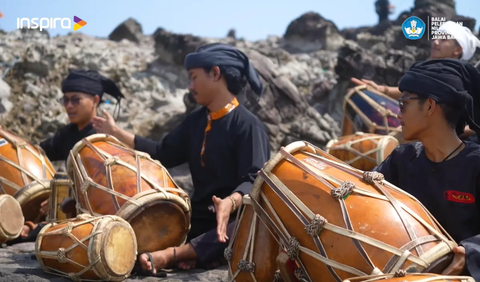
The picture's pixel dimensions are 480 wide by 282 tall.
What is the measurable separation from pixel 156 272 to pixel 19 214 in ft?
3.96

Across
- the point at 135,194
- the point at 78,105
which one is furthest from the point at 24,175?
the point at 135,194

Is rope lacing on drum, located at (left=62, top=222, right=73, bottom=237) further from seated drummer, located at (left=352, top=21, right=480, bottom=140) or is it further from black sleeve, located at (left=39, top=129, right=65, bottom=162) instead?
seated drummer, located at (left=352, top=21, right=480, bottom=140)

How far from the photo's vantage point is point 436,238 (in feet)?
7.21

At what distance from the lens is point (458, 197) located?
8.07 ft

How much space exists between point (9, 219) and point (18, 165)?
0.74 m

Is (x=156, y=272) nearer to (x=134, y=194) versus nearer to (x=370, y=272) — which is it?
(x=134, y=194)

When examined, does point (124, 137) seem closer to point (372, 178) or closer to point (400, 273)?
point (372, 178)

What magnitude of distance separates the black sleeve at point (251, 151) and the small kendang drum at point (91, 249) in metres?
0.83

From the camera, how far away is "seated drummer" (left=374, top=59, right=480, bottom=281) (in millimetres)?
2459

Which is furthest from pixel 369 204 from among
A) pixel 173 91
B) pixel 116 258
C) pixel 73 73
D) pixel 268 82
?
pixel 173 91

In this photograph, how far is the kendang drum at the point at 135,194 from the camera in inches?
128

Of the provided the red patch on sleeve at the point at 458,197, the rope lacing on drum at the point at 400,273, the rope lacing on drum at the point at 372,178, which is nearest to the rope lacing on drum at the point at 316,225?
the rope lacing on drum at the point at 372,178

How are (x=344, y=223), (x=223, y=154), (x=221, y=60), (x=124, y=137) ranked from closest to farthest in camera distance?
1. (x=344, y=223)
2. (x=223, y=154)
3. (x=221, y=60)
4. (x=124, y=137)

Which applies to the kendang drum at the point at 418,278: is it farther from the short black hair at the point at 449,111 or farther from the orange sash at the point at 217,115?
the orange sash at the point at 217,115
